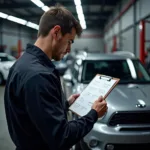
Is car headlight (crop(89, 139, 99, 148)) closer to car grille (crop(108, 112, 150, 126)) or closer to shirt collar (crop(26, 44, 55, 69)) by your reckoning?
car grille (crop(108, 112, 150, 126))

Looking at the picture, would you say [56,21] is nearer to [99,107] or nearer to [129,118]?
[99,107]

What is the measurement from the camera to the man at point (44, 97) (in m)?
1.10

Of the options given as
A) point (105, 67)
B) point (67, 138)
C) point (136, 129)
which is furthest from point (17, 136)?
point (105, 67)

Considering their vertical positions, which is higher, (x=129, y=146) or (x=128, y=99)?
(x=128, y=99)

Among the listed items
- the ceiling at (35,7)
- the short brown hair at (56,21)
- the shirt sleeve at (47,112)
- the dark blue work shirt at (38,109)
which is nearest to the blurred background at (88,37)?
the ceiling at (35,7)

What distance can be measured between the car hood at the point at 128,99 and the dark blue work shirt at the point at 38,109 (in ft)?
5.55

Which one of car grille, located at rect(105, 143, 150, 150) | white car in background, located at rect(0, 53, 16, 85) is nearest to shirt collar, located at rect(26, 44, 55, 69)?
car grille, located at rect(105, 143, 150, 150)

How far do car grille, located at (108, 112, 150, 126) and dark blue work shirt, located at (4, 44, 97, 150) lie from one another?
1.69 m

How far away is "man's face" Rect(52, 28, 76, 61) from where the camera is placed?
128 cm

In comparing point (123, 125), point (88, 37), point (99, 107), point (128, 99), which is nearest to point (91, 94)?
point (99, 107)

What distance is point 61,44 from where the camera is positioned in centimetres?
131

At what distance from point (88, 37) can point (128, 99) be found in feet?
82.7

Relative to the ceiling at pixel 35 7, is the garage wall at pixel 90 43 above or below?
below

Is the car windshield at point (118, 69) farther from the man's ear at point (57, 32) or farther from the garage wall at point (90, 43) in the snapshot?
the garage wall at point (90, 43)
